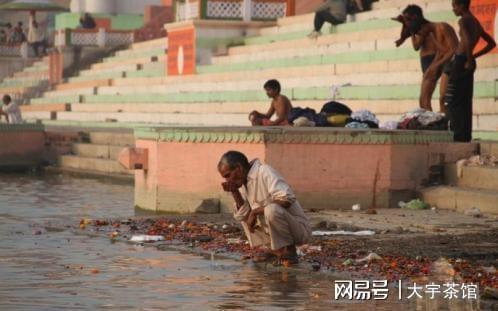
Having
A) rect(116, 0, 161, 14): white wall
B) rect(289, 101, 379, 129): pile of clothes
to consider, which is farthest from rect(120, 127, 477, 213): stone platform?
rect(116, 0, 161, 14): white wall

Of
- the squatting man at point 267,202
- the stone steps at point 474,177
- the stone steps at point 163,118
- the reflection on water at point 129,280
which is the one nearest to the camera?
the reflection on water at point 129,280

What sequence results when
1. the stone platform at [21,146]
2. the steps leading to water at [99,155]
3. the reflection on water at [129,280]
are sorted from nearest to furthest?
1. the reflection on water at [129,280]
2. the steps leading to water at [99,155]
3. the stone platform at [21,146]

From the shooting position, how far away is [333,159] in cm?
1411

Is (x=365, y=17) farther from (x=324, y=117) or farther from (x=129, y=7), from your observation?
(x=129, y=7)

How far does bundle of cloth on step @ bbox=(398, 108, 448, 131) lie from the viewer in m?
14.9

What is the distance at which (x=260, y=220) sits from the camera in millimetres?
10336

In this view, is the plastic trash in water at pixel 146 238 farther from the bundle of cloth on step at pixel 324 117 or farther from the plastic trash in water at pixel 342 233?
the bundle of cloth on step at pixel 324 117

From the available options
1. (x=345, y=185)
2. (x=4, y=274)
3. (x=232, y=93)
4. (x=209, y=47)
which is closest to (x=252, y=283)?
(x=4, y=274)

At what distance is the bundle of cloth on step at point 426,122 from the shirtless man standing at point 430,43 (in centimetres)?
54

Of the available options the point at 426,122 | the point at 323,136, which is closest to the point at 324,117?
the point at 426,122

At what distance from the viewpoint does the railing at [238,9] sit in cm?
2719

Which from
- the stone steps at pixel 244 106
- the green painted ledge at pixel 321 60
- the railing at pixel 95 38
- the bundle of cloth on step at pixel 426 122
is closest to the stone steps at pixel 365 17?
the green painted ledge at pixel 321 60

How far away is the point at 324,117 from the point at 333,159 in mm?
1686

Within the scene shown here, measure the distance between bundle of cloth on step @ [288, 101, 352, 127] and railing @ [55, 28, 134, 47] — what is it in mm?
21537
